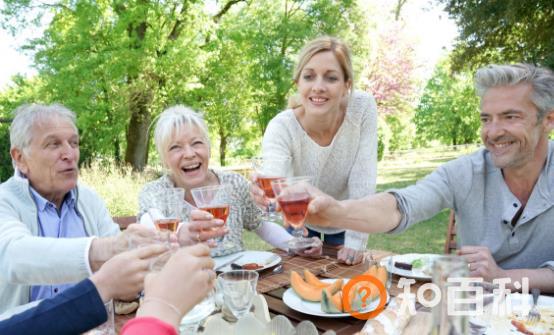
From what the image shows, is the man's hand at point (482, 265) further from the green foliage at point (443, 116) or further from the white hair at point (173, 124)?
the green foliage at point (443, 116)

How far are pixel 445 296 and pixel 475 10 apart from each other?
929cm

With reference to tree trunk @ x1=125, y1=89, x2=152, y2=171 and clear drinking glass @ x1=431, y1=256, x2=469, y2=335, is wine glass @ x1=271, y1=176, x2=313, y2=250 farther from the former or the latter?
tree trunk @ x1=125, y1=89, x2=152, y2=171

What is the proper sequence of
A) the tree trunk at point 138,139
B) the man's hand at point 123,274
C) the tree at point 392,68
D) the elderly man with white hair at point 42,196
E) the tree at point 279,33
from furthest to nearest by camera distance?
the tree at point 392,68
the tree at point 279,33
the tree trunk at point 138,139
the elderly man with white hair at point 42,196
the man's hand at point 123,274

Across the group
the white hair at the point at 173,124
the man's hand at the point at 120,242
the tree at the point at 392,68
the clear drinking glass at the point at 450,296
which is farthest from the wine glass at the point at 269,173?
the tree at the point at 392,68

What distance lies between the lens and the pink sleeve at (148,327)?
3.15 feet

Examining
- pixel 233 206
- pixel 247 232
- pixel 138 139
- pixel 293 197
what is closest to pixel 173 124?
pixel 233 206

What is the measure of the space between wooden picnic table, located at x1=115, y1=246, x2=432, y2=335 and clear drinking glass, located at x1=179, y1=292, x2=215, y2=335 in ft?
0.90

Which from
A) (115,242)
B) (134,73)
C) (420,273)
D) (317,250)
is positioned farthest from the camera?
(134,73)

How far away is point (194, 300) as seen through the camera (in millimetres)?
1086

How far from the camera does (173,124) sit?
3.06 metres

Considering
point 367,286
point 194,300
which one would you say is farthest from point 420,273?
point 194,300

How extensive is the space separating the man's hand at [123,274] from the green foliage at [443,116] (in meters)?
39.6

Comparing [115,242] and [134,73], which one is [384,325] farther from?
[134,73]

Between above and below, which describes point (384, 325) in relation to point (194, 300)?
below
